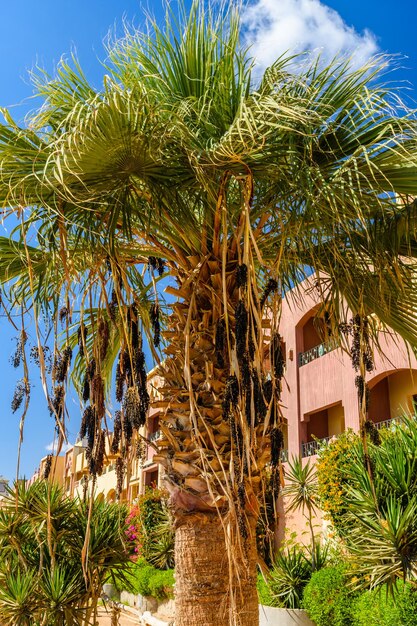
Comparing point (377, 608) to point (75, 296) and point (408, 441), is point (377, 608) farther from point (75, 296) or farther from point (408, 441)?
point (75, 296)

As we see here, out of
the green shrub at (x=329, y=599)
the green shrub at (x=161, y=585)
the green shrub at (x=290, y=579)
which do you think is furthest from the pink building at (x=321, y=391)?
the green shrub at (x=329, y=599)

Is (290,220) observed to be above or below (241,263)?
above

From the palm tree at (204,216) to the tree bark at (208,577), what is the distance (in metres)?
0.01

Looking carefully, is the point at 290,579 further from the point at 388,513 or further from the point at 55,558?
the point at 388,513

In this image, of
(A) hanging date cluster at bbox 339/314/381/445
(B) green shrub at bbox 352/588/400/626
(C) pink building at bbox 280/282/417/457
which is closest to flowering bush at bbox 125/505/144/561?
(B) green shrub at bbox 352/588/400/626

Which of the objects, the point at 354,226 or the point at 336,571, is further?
the point at 336,571

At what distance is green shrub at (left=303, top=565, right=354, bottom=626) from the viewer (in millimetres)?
11430

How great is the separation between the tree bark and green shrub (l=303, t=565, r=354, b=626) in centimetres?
685

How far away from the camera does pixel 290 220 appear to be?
17.3 ft

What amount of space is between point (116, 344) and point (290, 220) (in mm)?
3345

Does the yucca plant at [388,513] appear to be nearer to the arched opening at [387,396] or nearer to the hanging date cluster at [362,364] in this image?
the hanging date cluster at [362,364]

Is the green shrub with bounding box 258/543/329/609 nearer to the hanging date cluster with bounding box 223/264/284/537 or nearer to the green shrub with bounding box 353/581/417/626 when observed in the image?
the green shrub with bounding box 353/581/417/626

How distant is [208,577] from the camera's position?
5211 millimetres

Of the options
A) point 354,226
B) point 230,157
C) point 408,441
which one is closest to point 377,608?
point 408,441
